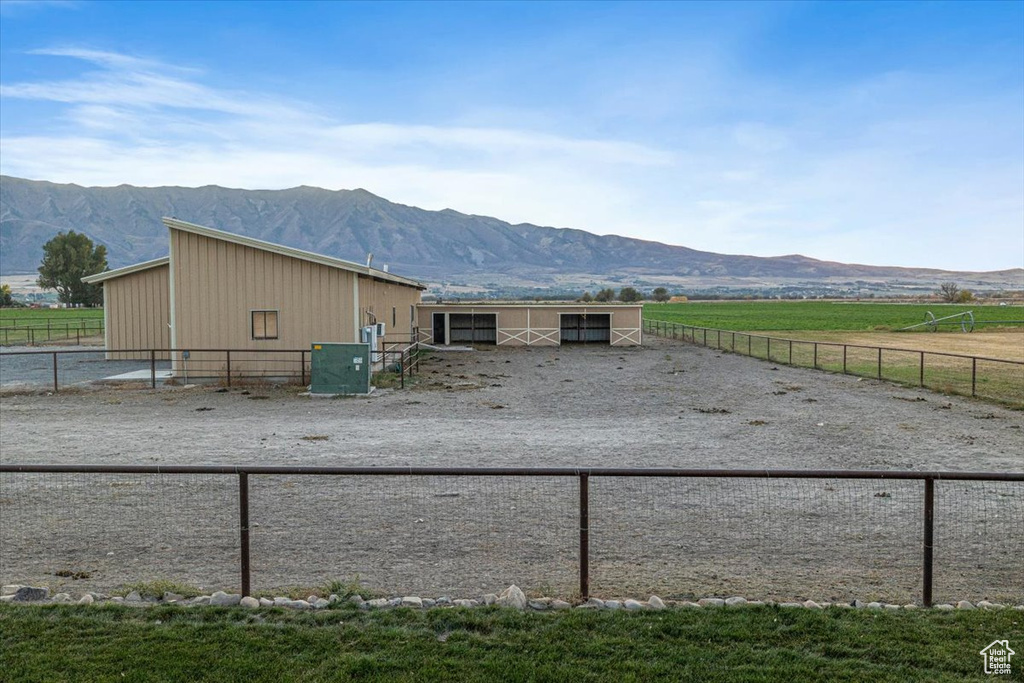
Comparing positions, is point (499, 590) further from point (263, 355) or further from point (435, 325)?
point (435, 325)

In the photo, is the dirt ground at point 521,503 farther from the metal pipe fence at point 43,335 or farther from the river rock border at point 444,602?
the metal pipe fence at point 43,335

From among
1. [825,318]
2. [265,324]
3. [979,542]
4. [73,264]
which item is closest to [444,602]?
[979,542]

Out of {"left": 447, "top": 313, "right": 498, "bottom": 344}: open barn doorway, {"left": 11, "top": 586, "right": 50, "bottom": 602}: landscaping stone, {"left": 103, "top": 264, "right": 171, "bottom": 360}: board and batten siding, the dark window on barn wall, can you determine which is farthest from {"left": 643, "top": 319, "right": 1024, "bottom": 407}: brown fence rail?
{"left": 103, "top": 264, "right": 171, "bottom": 360}: board and batten siding

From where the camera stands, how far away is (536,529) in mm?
8367

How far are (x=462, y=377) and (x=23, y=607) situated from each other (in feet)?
70.6

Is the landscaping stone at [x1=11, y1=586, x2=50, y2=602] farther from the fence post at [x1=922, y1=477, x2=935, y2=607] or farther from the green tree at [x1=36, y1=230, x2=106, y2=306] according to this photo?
the green tree at [x1=36, y1=230, x2=106, y2=306]

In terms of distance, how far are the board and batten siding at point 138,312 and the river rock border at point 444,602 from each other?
27.4m

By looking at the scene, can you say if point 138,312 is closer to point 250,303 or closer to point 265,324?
point 250,303

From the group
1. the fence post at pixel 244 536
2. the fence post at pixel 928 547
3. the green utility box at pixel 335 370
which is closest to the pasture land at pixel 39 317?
the green utility box at pixel 335 370

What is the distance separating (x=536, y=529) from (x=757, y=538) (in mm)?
2319

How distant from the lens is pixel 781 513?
9.20m

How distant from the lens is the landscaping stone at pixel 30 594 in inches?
233

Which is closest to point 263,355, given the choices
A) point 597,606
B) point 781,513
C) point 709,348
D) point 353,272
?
point 353,272

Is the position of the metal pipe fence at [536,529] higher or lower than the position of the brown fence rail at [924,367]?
higher
